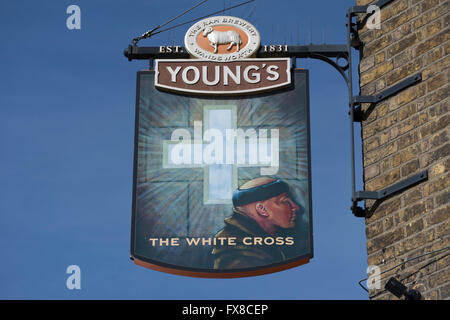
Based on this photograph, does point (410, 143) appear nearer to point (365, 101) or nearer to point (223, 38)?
point (365, 101)

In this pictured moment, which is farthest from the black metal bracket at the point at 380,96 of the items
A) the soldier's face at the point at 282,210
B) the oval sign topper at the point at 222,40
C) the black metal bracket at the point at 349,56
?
the oval sign topper at the point at 222,40

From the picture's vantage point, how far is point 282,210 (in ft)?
55.1

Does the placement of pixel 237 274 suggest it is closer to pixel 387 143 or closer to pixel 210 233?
pixel 210 233

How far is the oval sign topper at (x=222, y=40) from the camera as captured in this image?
18.0 m

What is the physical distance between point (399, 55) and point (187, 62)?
3976mm

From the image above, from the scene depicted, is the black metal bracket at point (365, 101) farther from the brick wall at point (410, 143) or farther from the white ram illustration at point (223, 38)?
the white ram illustration at point (223, 38)

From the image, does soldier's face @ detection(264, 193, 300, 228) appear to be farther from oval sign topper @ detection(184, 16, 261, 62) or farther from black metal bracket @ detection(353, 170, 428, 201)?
oval sign topper @ detection(184, 16, 261, 62)

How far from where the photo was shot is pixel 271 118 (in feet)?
57.2

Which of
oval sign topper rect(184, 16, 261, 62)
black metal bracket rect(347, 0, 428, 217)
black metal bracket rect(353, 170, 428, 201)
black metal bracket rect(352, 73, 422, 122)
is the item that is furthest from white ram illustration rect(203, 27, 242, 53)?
black metal bracket rect(353, 170, 428, 201)

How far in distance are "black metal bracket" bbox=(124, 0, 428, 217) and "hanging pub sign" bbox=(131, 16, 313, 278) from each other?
21 cm

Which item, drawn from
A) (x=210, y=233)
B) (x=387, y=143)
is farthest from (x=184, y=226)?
(x=387, y=143)

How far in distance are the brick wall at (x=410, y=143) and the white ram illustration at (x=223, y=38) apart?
2786 millimetres
